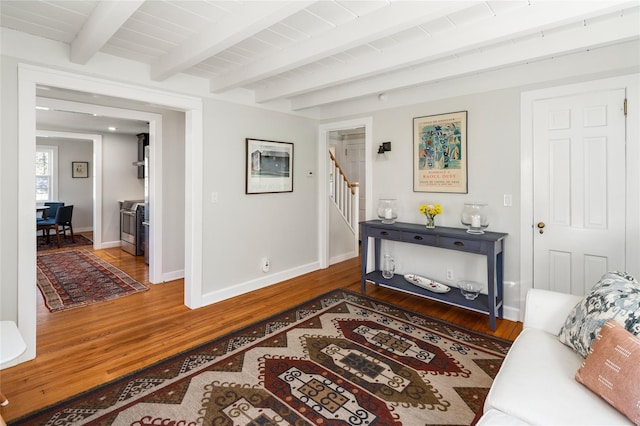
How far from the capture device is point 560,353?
1625mm

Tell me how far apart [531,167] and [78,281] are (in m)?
5.40

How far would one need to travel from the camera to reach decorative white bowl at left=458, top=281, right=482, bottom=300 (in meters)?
3.09

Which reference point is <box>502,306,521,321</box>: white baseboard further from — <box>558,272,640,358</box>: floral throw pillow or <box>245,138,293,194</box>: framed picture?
<box>245,138,293,194</box>: framed picture

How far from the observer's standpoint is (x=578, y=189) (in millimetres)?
2723

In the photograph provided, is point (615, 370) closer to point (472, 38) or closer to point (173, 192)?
point (472, 38)

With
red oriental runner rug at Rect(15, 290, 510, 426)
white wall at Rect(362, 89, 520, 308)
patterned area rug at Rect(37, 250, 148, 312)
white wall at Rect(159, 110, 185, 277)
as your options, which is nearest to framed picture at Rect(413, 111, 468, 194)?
white wall at Rect(362, 89, 520, 308)

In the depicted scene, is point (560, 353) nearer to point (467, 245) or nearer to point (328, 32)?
point (467, 245)

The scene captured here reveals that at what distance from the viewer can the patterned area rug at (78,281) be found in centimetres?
366

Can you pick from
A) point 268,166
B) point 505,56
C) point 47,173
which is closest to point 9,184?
point 268,166

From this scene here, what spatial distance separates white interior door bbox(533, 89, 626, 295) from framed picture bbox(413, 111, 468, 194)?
0.63m

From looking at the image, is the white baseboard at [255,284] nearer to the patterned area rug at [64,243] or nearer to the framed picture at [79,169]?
the patterned area rug at [64,243]

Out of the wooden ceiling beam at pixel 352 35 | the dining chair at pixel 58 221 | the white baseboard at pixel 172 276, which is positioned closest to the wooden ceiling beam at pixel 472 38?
the wooden ceiling beam at pixel 352 35

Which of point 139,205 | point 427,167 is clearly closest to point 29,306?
point 139,205

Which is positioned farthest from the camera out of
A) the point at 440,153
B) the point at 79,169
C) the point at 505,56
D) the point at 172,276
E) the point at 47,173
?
the point at 79,169
